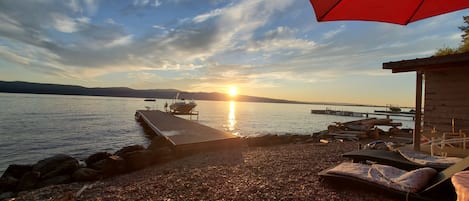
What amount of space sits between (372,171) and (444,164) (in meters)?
1.04

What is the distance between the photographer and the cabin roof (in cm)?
551

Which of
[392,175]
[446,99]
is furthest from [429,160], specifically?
[446,99]

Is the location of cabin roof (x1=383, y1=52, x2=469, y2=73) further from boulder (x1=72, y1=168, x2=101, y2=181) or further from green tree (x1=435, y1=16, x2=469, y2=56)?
boulder (x1=72, y1=168, x2=101, y2=181)

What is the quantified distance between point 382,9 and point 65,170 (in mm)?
8657

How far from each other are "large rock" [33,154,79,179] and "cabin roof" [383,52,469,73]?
30.4 ft

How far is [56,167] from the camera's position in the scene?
7621 mm

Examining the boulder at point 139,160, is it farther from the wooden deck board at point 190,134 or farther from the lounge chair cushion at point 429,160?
the lounge chair cushion at point 429,160

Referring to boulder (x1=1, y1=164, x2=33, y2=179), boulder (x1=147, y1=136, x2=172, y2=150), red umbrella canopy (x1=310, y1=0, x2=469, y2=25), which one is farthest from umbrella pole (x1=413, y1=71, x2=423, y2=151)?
boulder (x1=1, y1=164, x2=33, y2=179)

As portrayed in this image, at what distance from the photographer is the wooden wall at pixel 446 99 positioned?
6656 millimetres

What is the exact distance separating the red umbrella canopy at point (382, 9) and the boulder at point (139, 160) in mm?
7097

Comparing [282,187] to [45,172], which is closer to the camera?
[282,187]

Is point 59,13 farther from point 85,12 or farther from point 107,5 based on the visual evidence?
point 107,5

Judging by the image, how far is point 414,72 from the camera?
21.4 feet

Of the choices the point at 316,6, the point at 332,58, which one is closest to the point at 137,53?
the point at 332,58
